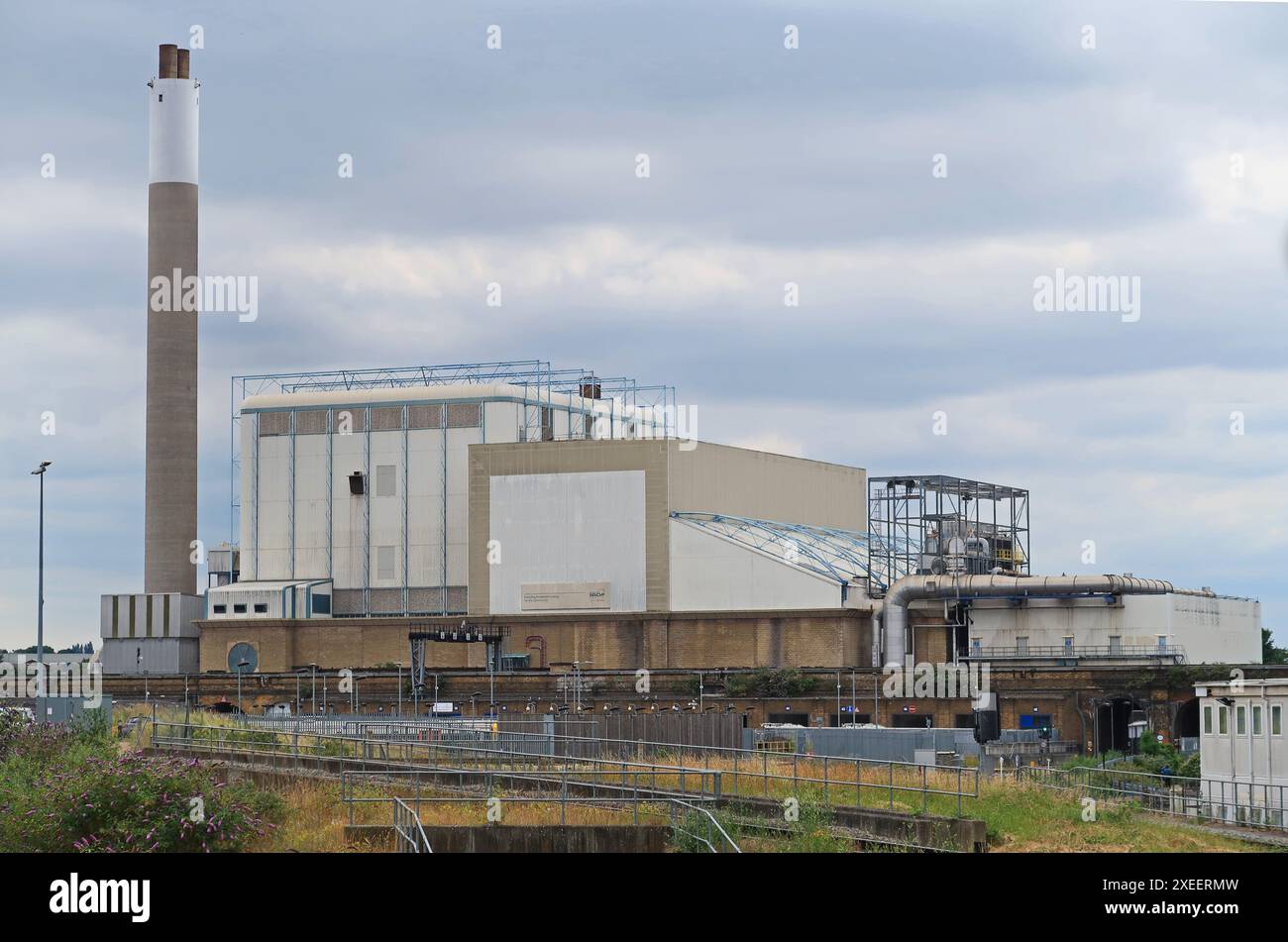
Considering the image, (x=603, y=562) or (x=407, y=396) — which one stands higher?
(x=407, y=396)

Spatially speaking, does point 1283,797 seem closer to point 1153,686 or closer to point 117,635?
point 1153,686

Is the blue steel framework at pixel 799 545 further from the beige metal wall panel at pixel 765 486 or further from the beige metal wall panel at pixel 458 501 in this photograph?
the beige metal wall panel at pixel 458 501

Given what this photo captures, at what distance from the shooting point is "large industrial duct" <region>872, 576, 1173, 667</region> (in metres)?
86.7

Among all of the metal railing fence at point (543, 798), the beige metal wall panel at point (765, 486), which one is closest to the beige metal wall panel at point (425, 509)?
the beige metal wall panel at point (765, 486)

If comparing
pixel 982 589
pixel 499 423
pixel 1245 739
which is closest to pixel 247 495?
pixel 499 423

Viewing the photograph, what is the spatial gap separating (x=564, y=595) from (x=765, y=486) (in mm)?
15354

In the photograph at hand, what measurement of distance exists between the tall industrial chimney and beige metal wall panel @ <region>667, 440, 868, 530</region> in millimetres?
29324

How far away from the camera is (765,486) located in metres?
106

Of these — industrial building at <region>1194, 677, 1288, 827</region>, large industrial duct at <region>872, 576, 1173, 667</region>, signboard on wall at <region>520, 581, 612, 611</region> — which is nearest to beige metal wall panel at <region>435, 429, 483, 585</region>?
signboard on wall at <region>520, 581, 612, 611</region>

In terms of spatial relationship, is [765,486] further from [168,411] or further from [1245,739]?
[1245,739]

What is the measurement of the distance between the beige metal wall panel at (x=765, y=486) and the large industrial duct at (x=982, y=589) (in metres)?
12.9

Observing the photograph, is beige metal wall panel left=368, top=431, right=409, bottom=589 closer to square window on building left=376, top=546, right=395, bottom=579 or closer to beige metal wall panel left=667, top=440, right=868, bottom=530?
square window on building left=376, top=546, right=395, bottom=579

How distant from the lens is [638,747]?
47.9 meters
